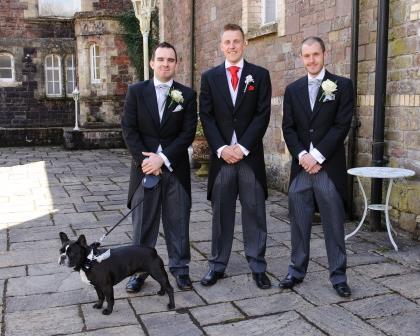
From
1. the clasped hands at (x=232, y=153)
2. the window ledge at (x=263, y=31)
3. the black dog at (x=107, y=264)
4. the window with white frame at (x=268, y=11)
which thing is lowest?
the black dog at (x=107, y=264)

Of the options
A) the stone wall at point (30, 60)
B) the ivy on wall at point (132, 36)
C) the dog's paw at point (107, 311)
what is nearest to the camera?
the dog's paw at point (107, 311)

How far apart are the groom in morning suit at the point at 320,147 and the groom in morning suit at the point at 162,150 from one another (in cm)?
79

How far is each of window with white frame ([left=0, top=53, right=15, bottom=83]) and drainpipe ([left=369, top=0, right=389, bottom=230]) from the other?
17.7 meters

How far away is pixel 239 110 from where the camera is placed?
4.05 meters

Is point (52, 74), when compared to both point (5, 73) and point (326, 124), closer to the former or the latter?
point (5, 73)

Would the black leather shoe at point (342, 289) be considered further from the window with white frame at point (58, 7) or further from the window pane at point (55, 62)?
the window with white frame at point (58, 7)

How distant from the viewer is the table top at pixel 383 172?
16.9 ft

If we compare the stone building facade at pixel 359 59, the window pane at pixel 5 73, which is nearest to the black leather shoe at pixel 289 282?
the stone building facade at pixel 359 59

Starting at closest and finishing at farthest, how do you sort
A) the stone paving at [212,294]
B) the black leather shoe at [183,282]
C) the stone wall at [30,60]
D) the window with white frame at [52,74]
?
the stone paving at [212,294] → the black leather shoe at [183,282] → the stone wall at [30,60] → the window with white frame at [52,74]

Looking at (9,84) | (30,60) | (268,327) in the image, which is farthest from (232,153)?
(9,84)

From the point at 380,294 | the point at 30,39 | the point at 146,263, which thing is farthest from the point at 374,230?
the point at 30,39

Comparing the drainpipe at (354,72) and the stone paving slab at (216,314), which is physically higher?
the drainpipe at (354,72)

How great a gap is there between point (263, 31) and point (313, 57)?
15.8 ft

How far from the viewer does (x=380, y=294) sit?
4.01 meters
